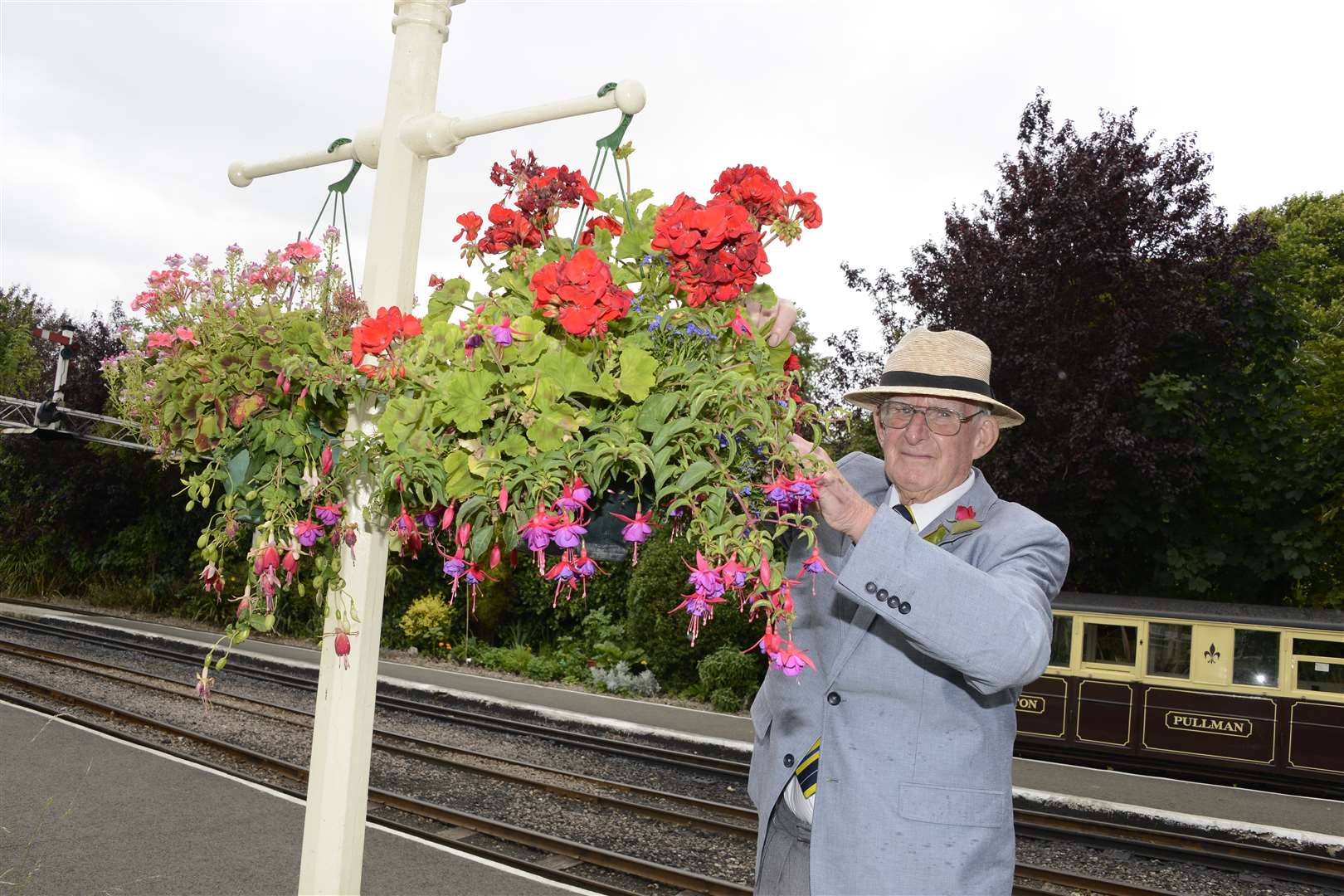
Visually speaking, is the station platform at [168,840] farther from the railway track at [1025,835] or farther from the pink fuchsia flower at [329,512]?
the pink fuchsia flower at [329,512]

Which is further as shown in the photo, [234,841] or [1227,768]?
[1227,768]

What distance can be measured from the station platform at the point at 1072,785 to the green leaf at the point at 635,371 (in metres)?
9.16

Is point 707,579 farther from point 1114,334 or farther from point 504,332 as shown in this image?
point 1114,334

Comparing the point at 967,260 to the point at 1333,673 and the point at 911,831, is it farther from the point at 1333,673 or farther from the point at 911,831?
the point at 911,831

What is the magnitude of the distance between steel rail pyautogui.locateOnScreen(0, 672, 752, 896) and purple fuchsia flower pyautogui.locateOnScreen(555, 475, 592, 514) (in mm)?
5523

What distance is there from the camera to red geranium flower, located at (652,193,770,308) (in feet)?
6.00

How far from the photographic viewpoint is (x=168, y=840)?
6.55m

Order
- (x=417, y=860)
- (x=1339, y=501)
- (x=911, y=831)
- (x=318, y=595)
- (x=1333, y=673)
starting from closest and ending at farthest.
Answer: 1. (x=911, y=831)
2. (x=318, y=595)
3. (x=417, y=860)
4. (x=1333, y=673)
5. (x=1339, y=501)

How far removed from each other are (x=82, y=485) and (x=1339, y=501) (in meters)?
27.7

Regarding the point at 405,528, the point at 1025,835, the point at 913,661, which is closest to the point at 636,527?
the point at 405,528

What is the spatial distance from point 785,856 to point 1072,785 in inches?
371

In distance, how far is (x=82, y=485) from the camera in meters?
25.8

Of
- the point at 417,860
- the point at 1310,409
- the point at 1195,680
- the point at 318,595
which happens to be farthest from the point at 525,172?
the point at 1310,409

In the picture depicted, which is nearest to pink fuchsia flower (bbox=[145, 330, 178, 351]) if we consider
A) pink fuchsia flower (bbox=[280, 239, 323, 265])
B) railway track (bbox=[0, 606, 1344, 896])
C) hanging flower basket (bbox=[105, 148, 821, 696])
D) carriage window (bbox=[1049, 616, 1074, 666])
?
hanging flower basket (bbox=[105, 148, 821, 696])
